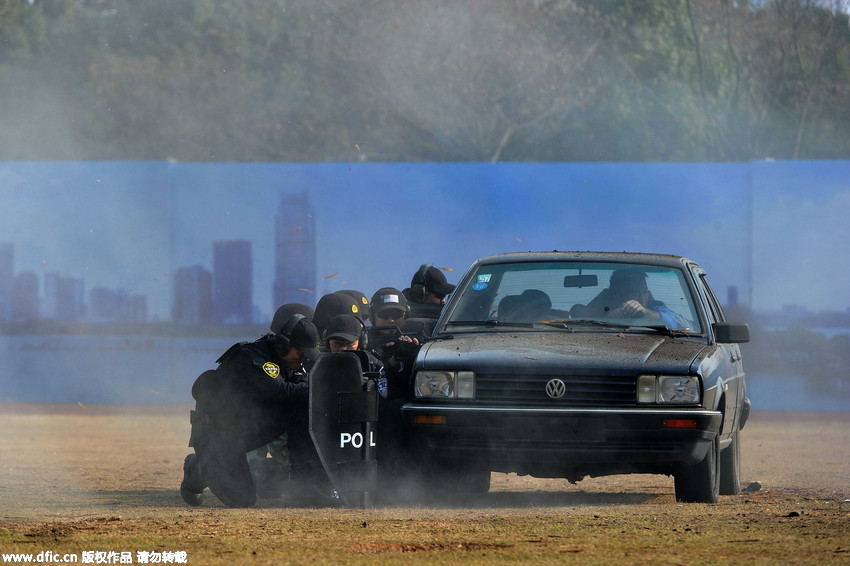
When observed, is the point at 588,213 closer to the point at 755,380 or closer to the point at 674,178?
the point at 674,178

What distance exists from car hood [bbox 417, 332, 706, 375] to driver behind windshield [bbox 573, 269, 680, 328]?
0.26 metres

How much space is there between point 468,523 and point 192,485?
6.86ft

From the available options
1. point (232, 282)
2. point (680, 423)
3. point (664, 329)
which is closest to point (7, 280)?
point (232, 282)

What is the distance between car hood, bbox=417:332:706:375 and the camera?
7465 millimetres

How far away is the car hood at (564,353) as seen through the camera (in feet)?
24.5

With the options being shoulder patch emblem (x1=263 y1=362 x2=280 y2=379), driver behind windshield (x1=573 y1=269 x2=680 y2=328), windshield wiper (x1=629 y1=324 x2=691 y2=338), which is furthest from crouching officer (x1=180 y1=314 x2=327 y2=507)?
windshield wiper (x1=629 y1=324 x2=691 y2=338)

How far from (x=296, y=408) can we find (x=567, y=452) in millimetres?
1682

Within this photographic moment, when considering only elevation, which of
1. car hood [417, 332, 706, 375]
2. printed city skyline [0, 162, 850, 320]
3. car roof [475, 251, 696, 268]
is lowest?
car hood [417, 332, 706, 375]

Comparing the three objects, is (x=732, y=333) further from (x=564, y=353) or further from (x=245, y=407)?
(x=245, y=407)

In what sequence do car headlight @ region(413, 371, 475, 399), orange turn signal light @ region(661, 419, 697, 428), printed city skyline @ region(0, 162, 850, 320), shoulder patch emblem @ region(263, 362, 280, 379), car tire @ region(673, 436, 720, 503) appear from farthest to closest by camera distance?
1. printed city skyline @ region(0, 162, 850, 320)
2. shoulder patch emblem @ region(263, 362, 280, 379)
3. car tire @ region(673, 436, 720, 503)
4. car headlight @ region(413, 371, 475, 399)
5. orange turn signal light @ region(661, 419, 697, 428)

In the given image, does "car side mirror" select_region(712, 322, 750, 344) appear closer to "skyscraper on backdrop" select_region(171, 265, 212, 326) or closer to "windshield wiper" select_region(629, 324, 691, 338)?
"windshield wiper" select_region(629, 324, 691, 338)

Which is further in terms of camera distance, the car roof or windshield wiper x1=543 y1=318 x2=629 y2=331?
the car roof

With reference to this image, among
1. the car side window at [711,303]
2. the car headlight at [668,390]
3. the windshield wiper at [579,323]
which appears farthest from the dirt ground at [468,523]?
the car side window at [711,303]

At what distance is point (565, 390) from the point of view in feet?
24.5
